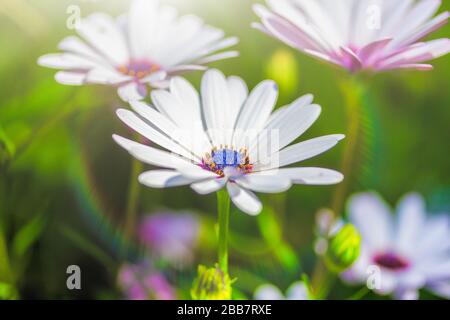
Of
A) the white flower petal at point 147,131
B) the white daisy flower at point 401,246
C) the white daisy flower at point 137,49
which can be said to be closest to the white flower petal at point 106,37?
the white daisy flower at point 137,49

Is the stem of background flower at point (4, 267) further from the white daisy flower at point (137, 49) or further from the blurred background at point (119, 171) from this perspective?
the white daisy flower at point (137, 49)

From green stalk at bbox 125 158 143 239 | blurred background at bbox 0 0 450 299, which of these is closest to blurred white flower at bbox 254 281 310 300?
blurred background at bbox 0 0 450 299

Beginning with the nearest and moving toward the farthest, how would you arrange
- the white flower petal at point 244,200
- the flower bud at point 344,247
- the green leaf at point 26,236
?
1. the white flower petal at point 244,200
2. the flower bud at point 344,247
3. the green leaf at point 26,236

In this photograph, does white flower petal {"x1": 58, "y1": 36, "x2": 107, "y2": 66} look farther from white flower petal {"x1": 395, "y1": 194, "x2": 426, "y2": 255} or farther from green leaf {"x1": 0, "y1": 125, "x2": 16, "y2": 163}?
white flower petal {"x1": 395, "y1": 194, "x2": 426, "y2": 255}

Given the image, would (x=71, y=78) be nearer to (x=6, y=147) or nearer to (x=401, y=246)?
(x=6, y=147)

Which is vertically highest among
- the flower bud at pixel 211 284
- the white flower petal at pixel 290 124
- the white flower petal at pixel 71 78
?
the white flower petal at pixel 71 78

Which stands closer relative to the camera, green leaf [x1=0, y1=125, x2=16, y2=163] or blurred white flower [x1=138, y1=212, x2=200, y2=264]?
green leaf [x1=0, y1=125, x2=16, y2=163]

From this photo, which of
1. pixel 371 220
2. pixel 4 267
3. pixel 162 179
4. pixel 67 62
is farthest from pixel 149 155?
pixel 371 220
